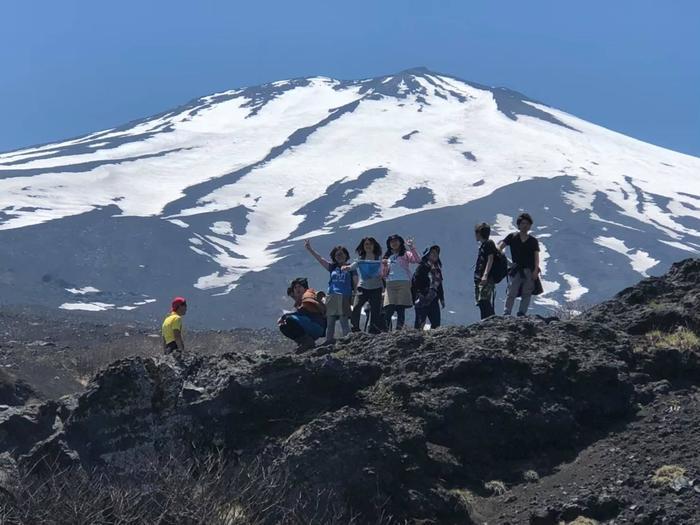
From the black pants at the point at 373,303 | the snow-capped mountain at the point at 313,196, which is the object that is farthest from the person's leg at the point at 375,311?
the snow-capped mountain at the point at 313,196

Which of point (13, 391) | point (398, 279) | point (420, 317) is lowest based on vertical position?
point (13, 391)

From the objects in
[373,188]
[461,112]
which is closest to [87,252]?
A: [373,188]

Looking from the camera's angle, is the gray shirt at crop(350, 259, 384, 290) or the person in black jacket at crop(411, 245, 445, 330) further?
the person in black jacket at crop(411, 245, 445, 330)

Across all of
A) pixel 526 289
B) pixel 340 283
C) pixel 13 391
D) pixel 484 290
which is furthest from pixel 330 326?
pixel 13 391

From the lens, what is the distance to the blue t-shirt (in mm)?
10859

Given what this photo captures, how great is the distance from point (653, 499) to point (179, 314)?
4606 mm

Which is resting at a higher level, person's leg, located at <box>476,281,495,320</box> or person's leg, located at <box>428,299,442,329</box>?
person's leg, located at <box>476,281,495,320</box>

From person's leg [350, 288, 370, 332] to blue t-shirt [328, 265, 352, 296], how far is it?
1.00 ft

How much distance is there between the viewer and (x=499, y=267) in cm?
1117

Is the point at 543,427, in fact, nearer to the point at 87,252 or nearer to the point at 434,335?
the point at 434,335

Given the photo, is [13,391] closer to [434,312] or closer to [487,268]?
[434,312]

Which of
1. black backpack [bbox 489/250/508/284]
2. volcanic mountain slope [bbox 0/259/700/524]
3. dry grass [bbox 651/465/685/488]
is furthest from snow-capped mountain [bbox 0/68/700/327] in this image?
dry grass [bbox 651/465/685/488]

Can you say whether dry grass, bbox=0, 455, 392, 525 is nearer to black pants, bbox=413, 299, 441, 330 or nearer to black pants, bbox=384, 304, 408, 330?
black pants, bbox=384, 304, 408, 330

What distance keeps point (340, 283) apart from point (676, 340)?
124 inches
